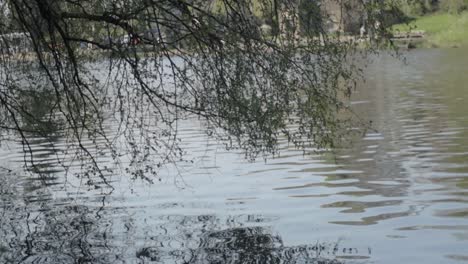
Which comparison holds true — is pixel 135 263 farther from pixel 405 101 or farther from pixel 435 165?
pixel 405 101

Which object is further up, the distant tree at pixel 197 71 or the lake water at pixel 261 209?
the distant tree at pixel 197 71

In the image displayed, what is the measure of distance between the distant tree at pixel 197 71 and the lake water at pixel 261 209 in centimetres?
93

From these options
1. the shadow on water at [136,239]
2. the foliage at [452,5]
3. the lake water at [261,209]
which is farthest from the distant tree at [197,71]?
the foliage at [452,5]

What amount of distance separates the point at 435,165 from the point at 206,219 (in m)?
4.60

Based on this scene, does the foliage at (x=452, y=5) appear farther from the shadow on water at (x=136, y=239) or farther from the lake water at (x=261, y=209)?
A: the shadow on water at (x=136, y=239)

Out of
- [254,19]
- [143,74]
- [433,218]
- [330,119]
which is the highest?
[254,19]

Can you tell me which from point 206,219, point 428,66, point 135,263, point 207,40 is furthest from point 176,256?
point 428,66

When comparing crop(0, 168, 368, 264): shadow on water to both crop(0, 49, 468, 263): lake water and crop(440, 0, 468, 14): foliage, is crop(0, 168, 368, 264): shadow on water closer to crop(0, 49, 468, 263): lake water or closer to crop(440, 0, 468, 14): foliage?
crop(0, 49, 468, 263): lake water

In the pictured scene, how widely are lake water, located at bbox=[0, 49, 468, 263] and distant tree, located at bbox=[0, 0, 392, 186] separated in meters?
0.93

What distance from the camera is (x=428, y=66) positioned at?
37719 mm

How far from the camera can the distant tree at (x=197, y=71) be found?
26.6 ft

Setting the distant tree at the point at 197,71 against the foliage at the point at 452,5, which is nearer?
the distant tree at the point at 197,71

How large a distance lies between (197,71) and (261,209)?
2178 mm

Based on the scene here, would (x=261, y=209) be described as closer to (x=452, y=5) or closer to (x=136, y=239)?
(x=136, y=239)
